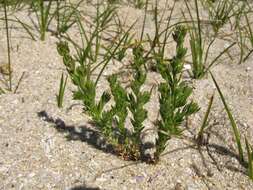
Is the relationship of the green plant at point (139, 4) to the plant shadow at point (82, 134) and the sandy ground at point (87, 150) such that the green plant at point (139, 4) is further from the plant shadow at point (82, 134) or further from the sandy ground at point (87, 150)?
the plant shadow at point (82, 134)

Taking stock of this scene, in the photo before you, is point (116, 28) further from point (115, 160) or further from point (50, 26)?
point (115, 160)

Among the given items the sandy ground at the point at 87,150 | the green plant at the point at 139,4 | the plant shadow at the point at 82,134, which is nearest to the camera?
the sandy ground at the point at 87,150

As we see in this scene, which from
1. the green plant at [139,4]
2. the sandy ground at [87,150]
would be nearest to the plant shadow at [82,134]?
the sandy ground at [87,150]

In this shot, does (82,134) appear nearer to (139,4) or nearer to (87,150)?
(87,150)

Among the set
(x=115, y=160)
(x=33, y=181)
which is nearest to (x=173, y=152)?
(x=115, y=160)

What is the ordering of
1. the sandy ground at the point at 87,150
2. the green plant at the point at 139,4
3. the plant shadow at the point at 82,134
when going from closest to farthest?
the sandy ground at the point at 87,150 < the plant shadow at the point at 82,134 < the green plant at the point at 139,4

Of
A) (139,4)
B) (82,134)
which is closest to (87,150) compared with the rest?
(82,134)

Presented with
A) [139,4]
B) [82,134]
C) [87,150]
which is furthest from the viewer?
[139,4]
